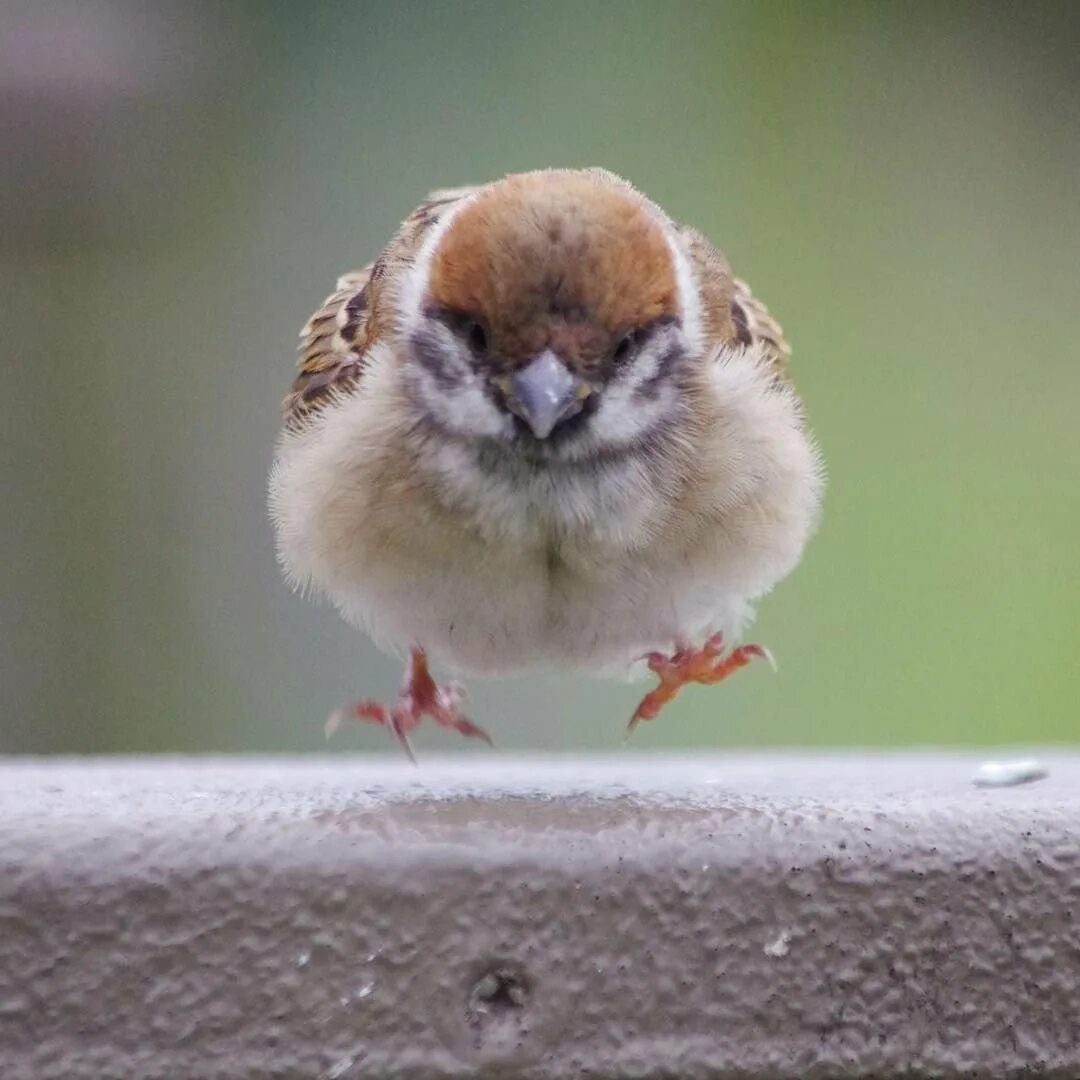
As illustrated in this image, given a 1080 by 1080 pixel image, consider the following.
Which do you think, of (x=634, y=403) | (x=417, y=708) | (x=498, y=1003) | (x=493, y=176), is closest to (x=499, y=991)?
(x=498, y=1003)

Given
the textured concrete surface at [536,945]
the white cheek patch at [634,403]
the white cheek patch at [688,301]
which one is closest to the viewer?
the textured concrete surface at [536,945]

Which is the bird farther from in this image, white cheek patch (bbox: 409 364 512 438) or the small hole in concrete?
the small hole in concrete

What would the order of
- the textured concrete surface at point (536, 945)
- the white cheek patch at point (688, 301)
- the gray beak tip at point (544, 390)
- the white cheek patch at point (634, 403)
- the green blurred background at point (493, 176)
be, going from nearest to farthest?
1. the textured concrete surface at point (536, 945)
2. the gray beak tip at point (544, 390)
3. the white cheek patch at point (634, 403)
4. the white cheek patch at point (688, 301)
5. the green blurred background at point (493, 176)

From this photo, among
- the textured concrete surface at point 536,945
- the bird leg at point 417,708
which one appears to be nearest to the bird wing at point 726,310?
the bird leg at point 417,708

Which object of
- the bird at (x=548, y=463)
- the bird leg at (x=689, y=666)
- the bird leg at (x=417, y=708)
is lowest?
the bird leg at (x=417, y=708)

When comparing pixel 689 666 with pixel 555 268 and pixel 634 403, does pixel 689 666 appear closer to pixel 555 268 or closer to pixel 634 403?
pixel 634 403

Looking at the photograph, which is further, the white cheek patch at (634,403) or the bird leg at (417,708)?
the bird leg at (417,708)

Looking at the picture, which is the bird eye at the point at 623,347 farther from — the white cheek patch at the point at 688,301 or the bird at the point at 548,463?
the white cheek patch at the point at 688,301
